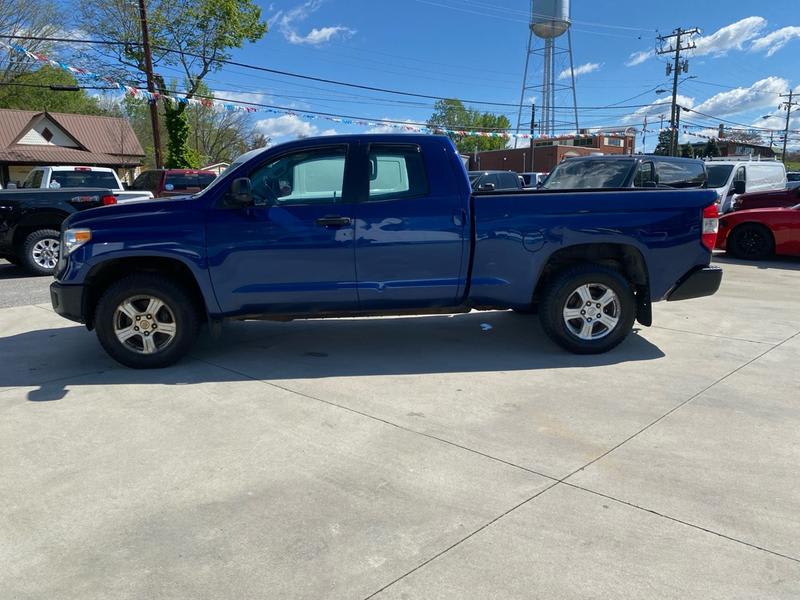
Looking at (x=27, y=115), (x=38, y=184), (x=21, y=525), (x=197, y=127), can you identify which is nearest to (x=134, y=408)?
(x=21, y=525)

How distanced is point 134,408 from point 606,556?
3.24 metres

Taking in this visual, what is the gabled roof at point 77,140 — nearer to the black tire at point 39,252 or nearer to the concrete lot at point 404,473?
the black tire at point 39,252

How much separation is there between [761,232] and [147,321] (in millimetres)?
11096

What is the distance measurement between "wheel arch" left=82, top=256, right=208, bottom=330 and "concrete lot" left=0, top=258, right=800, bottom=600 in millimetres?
539

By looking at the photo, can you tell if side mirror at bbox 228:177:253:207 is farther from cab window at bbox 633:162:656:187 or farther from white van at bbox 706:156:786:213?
white van at bbox 706:156:786:213

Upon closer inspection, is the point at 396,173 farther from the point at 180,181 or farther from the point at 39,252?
the point at 180,181

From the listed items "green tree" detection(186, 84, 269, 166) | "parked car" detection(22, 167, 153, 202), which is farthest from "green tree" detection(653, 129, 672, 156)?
"parked car" detection(22, 167, 153, 202)

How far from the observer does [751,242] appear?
11641mm

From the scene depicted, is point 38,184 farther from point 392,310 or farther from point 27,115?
point 27,115

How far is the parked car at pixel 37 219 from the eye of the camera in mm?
9773

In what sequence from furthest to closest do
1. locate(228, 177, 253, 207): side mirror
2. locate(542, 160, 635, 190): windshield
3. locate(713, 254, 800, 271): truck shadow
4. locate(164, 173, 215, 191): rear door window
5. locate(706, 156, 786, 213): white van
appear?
locate(164, 173, 215, 191): rear door window
locate(706, 156, 786, 213): white van
locate(713, 254, 800, 271): truck shadow
locate(542, 160, 635, 190): windshield
locate(228, 177, 253, 207): side mirror

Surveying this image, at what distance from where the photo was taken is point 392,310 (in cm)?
525

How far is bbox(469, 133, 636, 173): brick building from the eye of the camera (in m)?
59.1

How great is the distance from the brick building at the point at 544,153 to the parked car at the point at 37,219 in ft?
154
